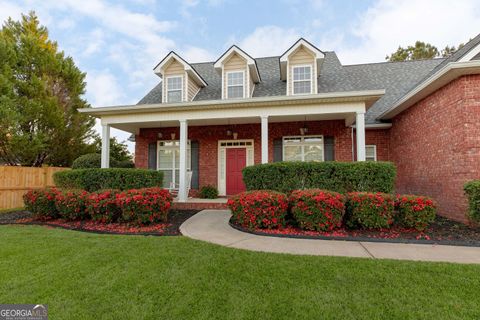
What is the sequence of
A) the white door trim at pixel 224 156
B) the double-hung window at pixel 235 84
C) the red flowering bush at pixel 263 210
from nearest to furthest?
the red flowering bush at pixel 263 210 → the double-hung window at pixel 235 84 → the white door trim at pixel 224 156

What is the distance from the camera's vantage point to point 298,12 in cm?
1077

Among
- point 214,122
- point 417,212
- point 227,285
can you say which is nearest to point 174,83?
point 214,122

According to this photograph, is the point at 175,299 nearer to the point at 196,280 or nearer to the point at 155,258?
the point at 196,280

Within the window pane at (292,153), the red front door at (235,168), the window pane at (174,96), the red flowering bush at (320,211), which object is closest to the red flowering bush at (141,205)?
the red flowering bush at (320,211)

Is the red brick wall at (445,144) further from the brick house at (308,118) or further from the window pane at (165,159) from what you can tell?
the window pane at (165,159)

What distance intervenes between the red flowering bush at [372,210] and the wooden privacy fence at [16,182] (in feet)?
41.0

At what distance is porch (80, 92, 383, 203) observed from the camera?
8.14 meters

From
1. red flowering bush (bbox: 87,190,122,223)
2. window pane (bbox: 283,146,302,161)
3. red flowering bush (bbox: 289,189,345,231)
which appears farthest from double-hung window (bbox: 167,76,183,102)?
red flowering bush (bbox: 289,189,345,231)

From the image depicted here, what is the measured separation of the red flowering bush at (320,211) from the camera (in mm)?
5172

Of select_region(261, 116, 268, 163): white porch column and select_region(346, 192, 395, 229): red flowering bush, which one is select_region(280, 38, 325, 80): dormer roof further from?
select_region(346, 192, 395, 229): red flowering bush

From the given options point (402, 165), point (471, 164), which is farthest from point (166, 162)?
point (471, 164)

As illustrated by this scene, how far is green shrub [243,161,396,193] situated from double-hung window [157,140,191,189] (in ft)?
17.6

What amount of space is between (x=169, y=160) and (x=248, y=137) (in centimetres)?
395

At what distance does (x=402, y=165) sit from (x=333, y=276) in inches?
307
